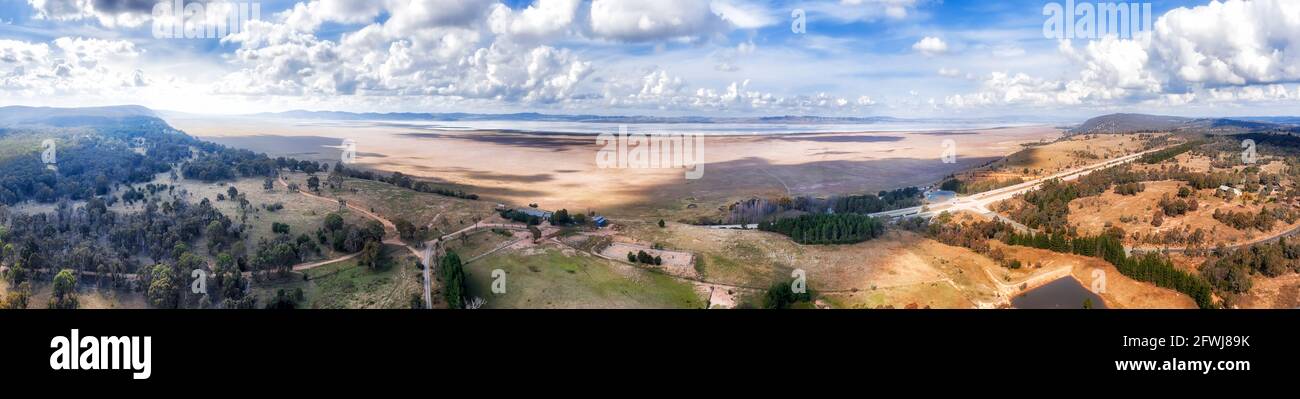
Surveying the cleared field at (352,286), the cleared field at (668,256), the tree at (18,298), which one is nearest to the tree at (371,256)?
the cleared field at (352,286)

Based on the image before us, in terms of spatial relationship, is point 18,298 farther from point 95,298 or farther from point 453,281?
point 453,281

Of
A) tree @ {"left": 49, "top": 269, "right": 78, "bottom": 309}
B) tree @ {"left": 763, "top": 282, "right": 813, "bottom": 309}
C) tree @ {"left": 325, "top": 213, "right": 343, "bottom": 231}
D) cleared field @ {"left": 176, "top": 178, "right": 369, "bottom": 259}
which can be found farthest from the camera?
cleared field @ {"left": 176, "top": 178, "right": 369, "bottom": 259}

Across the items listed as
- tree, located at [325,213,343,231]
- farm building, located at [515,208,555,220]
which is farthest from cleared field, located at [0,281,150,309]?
farm building, located at [515,208,555,220]

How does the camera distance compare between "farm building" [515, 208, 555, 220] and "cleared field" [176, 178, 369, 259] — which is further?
"farm building" [515, 208, 555, 220]

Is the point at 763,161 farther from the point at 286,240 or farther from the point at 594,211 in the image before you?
the point at 286,240

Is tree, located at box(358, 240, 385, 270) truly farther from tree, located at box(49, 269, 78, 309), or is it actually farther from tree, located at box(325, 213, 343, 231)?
tree, located at box(49, 269, 78, 309)

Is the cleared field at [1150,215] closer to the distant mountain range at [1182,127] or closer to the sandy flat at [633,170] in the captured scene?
the sandy flat at [633,170]

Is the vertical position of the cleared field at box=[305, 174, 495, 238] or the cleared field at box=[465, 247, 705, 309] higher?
the cleared field at box=[305, 174, 495, 238]
